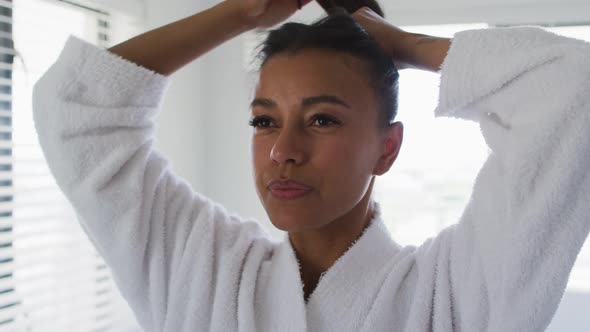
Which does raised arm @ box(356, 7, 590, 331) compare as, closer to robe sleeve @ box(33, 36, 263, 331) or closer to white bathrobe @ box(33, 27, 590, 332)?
white bathrobe @ box(33, 27, 590, 332)

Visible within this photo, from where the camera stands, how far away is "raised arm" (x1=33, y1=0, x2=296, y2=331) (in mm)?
684

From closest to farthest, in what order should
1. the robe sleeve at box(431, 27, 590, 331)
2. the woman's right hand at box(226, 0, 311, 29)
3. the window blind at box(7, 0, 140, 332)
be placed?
1. the robe sleeve at box(431, 27, 590, 331)
2. the woman's right hand at box(226, 0, 311, 29)
3. the window blind at box(7, 0, 140, 332)

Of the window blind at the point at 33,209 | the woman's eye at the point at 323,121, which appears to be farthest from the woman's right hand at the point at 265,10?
the window blind at the point at 33,209

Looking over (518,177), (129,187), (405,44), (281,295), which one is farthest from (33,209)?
(518,177)

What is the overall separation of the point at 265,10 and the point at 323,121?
22cm

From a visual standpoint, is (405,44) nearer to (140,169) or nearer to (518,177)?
(518,177)

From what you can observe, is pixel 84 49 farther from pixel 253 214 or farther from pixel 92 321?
pixel 253 214

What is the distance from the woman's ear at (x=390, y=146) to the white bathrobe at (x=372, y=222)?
0.10 meters

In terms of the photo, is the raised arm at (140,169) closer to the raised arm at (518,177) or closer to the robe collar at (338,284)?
the robe collar at (338,284)

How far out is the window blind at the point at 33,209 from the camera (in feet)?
3.40

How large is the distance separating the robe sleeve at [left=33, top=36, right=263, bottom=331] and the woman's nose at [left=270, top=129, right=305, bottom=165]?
21 cm

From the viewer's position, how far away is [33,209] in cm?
112

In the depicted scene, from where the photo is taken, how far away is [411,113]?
62.7 inches

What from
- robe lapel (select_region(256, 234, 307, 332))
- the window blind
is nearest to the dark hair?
robe lapel (select_region(256, 234, 307, 332))
